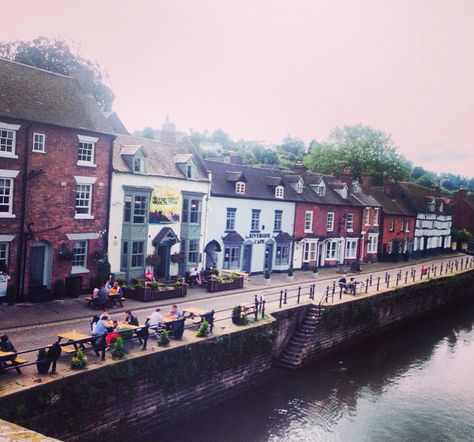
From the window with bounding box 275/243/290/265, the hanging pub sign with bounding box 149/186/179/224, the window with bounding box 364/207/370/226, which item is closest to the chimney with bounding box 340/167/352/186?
the window with bounding box 364/207/370/226

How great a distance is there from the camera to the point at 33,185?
23.5m

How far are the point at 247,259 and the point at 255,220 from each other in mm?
3168

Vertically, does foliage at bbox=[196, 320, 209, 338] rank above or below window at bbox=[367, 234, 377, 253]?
below

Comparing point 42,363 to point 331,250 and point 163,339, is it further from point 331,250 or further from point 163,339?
point 331,250

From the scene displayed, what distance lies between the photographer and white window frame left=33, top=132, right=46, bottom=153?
23.6 m

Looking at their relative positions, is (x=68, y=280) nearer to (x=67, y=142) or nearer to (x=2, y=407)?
(x=67, y=142)

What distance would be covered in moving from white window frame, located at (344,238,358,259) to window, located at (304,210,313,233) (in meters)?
6.89

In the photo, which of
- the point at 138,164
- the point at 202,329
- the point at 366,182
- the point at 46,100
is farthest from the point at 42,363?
the point at 366,182

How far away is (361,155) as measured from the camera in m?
73.5

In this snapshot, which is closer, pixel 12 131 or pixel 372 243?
pixel 12 131

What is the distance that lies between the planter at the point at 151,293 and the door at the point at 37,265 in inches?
174

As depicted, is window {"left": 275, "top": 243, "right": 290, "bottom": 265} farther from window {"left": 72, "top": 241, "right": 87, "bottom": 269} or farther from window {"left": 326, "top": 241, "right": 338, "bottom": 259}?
window {"left": 72, "top": 241, "right": 87, "bottom": 269}

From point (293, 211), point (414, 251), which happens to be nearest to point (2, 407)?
point (293, 211)

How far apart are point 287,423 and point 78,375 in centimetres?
864
